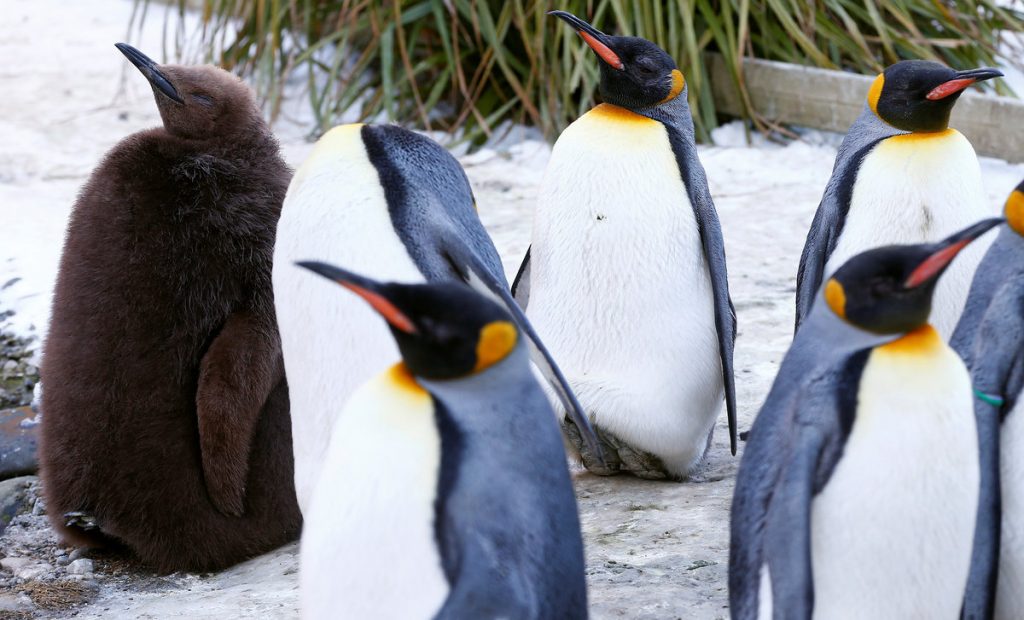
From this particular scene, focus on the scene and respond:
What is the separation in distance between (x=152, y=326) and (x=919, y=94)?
6.11ft

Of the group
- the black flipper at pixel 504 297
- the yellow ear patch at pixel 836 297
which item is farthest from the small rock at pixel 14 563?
the yellow ear patch at pixel 836 297

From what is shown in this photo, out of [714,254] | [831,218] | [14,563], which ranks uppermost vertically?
[831,218]

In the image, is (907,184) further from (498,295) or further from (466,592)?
(466,592)

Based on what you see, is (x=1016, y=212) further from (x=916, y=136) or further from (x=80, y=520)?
(x=80, y=520)

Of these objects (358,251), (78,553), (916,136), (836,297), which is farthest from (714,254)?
(78,553)

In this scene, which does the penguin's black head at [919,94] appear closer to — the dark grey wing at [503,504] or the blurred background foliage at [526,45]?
the dark grey wing at [503,504]

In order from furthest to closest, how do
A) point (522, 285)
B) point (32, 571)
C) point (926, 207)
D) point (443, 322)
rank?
point (522, 285) < point (32, 571) < point (926, 207) < point (443, 322)

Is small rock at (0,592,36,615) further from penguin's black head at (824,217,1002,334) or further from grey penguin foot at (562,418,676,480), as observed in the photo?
penguin's black head at (824,217,1002,334)

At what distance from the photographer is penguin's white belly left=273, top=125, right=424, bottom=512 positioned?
233cm

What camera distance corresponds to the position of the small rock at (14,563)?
3141 millimetres

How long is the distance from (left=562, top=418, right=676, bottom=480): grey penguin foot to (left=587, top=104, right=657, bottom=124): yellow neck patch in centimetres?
77

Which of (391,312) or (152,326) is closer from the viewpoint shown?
(391,312)

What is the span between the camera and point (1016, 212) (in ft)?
7.05

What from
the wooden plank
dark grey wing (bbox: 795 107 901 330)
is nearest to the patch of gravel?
dark grey wing (bbox: 795 107 901 330)
